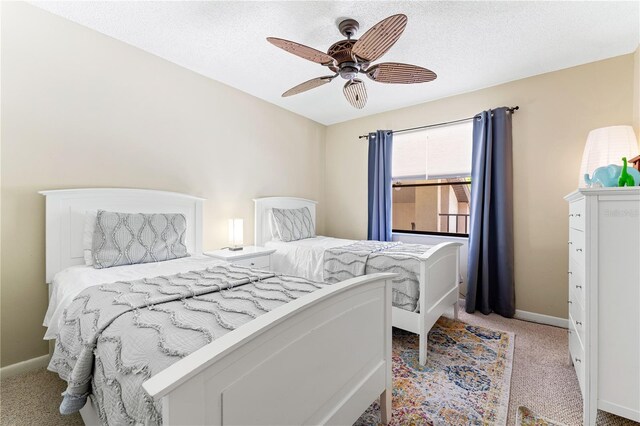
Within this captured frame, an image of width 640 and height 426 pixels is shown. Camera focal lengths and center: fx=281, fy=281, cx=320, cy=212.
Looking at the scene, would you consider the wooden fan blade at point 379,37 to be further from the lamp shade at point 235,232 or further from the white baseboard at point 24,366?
the white baseboard at point 24,366

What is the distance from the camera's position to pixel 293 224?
3516 millimetres

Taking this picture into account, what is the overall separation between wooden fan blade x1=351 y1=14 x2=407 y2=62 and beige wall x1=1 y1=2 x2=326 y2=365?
1.90 m

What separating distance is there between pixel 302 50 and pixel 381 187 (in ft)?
7.88

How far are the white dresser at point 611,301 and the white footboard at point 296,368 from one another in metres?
1.01

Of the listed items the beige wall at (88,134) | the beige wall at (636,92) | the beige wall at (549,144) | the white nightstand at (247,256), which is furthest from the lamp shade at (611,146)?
the beige wall at (88,134)

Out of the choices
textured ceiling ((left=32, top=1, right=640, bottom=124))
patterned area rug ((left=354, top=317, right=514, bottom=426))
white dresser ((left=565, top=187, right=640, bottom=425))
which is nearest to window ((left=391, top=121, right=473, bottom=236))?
textured ceiling ((left=32, top=1, right=640, bottom=124))

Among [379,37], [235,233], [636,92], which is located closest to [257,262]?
[235,233]

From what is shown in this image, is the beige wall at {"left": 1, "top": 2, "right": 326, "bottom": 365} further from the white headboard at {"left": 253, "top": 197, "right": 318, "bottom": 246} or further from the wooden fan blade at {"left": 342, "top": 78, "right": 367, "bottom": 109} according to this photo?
the wooden fan blade at {"left": 342, "top": 78, "right": 367, "bottom": 109}

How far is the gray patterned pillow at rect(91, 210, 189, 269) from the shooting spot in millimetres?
1962

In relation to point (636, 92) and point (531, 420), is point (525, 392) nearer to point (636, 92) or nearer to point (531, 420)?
point (531, 420)

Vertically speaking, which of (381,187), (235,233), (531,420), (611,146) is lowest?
(531,420)

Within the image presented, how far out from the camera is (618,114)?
2480mm

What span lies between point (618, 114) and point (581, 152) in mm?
387

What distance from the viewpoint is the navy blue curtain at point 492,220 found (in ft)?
9.65
